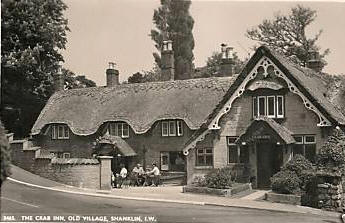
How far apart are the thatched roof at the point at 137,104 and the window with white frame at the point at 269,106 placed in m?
2.49

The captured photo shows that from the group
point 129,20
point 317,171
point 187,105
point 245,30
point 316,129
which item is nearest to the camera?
point 129,20

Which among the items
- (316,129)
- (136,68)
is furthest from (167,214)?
(316,129)

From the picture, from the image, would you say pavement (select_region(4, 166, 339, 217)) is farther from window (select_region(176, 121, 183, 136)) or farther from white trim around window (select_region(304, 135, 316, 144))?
window (select_region(176, 121, 183, 136))

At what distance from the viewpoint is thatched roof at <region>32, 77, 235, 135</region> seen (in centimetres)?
1898

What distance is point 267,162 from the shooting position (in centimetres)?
1659

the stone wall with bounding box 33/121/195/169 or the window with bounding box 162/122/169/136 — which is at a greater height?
the window with bounding box 162/122/169/136

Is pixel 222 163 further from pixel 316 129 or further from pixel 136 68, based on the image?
pixel 136 68

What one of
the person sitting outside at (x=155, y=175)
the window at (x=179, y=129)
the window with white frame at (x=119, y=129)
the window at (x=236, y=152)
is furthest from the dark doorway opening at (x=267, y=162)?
the window with white frame at (x=119, y=129)

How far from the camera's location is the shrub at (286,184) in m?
14.1

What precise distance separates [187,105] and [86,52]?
8.32 meters

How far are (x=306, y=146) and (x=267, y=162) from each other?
52.4 inches

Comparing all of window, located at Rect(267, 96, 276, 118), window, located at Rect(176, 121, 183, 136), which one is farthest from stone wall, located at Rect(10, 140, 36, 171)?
window, located at Rect(267, 96, 276, 118)

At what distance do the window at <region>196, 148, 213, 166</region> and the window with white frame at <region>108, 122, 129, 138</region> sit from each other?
333cm

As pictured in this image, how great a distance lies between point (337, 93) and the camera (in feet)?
56.4
